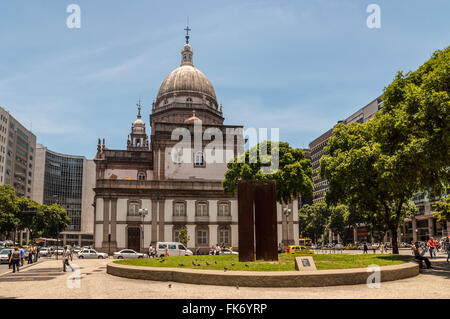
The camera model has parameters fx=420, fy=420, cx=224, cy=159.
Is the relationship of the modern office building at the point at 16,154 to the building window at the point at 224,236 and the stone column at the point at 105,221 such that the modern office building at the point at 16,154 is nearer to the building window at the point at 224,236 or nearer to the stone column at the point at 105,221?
the stone column at the point at 105,221

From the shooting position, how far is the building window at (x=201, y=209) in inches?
2021

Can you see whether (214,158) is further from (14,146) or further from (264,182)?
(14,146)

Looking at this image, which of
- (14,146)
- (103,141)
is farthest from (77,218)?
(103,141)

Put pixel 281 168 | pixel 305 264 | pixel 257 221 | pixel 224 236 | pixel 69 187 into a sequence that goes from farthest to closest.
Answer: pixel 69 187 < pixel 224 236 < pixel 281 168 < pixel 257 221 < pixel 305 264

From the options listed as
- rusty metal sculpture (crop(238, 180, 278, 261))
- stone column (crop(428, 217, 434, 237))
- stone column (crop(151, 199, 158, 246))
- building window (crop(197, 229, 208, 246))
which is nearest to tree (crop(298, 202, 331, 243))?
stone column (crop(428, 217, 434, 237))

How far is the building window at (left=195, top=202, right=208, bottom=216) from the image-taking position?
51344mm

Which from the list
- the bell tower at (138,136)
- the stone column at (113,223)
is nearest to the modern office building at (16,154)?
the bell tower at (138,136)

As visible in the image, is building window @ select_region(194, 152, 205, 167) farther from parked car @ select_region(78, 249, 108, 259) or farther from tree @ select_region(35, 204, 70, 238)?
tree @ select_region(35, 204, 70, 238)

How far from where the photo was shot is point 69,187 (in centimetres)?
13625

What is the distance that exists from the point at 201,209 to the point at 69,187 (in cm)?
9721

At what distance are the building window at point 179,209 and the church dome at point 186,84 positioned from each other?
67.8 ft

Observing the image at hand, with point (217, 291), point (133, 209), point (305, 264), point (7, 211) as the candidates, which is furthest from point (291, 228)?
point (217, 291)

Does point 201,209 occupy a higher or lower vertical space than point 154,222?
higher

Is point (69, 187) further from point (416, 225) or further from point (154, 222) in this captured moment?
point (416, 225)
